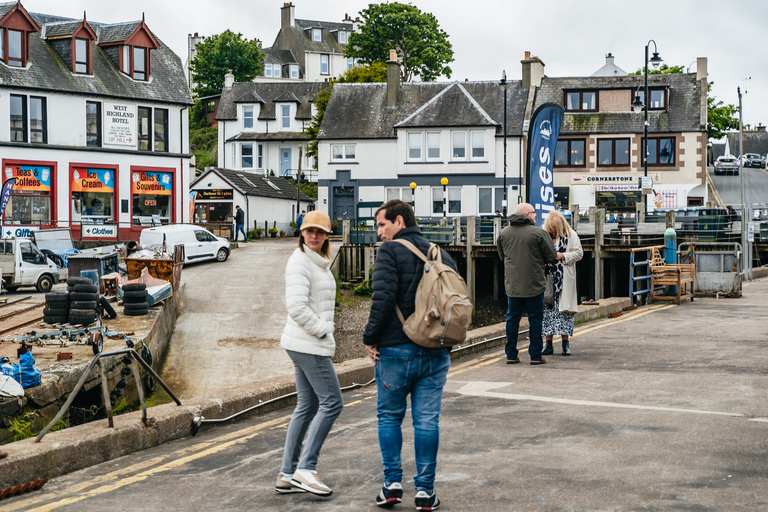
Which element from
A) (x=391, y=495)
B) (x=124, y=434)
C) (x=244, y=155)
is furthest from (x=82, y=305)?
(x=244, y=155)

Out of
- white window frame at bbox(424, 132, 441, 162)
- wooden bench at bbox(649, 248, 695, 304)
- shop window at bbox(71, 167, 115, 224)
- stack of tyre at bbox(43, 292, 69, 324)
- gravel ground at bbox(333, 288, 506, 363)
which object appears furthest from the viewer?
white window frame at bbox(424, 132, 441, 162)

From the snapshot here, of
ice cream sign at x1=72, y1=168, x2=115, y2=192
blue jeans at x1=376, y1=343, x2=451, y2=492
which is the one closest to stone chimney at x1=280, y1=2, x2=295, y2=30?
ice cream sign at x1=72, y1=168, x2=115, y2=192

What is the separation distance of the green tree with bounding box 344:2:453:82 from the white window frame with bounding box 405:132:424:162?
22776 mm

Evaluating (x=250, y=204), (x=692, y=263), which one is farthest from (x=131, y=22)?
(x=692, y=263)

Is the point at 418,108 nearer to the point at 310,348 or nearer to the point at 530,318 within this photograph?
the point at 530,318

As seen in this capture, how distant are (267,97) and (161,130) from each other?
31936 millimetres

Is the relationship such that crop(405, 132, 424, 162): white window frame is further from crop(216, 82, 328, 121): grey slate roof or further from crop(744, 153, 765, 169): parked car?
crop(744, 153, 765, 169): parked car

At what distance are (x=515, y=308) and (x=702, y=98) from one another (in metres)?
43.5

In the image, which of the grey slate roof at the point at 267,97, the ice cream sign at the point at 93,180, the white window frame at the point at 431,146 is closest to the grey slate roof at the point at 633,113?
the white window frame at the point at 431,146

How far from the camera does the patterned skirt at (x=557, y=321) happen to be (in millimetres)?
12133

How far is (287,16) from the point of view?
10431cm

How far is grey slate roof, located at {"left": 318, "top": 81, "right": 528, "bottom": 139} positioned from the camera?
51281mm

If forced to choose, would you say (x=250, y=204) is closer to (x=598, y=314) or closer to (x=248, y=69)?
(x=598, y=314)

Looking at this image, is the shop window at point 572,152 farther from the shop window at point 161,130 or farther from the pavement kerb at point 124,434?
the pavement kerb at point 124,434
